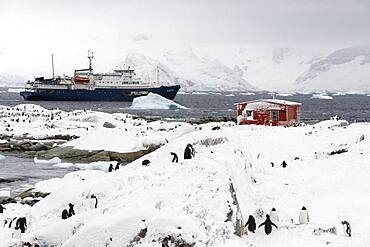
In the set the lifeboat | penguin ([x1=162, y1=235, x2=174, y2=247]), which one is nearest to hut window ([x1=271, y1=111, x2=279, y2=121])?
penguin ([x1=162, y1=235, x2=174, y2=247])

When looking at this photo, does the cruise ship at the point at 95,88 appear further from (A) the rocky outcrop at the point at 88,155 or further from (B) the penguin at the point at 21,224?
(B) the penguin at the point at 21,224

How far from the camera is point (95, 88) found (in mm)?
123375

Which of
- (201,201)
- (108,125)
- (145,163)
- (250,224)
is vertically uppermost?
(145,163)

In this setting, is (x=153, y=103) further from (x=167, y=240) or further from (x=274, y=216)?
(x=167, y=240)

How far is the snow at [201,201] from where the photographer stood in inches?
587

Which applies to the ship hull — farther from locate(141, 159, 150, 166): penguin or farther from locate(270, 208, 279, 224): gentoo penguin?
locate(270, 208, 279, 224): gentoo penguin

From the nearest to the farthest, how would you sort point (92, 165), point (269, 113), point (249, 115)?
point (92, 165) → point (269, 113) → point (249, 115)

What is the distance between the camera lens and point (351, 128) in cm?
4016

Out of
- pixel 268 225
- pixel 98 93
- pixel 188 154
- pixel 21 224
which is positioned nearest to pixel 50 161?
pixel 188 154

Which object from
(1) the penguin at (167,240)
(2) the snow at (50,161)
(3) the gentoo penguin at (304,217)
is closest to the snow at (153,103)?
(2) the snow at (50,161)

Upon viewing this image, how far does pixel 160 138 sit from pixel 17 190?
12920mm

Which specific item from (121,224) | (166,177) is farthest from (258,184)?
(121,224)

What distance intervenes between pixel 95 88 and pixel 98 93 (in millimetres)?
1165

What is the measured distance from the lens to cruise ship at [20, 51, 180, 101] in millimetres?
123062
